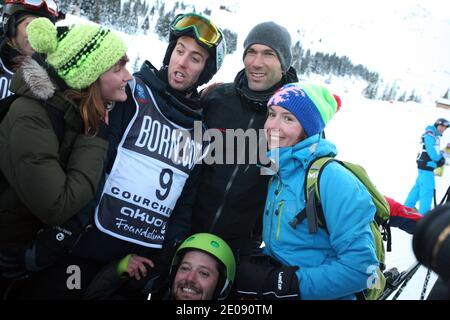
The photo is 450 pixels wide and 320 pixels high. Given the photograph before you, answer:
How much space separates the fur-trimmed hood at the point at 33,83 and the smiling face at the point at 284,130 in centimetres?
128

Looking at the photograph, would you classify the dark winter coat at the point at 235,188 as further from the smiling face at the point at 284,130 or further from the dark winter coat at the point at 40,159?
the dark winter coat at the point at 40,159

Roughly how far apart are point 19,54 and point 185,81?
4.81 feet

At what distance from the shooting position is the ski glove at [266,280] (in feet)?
6.10

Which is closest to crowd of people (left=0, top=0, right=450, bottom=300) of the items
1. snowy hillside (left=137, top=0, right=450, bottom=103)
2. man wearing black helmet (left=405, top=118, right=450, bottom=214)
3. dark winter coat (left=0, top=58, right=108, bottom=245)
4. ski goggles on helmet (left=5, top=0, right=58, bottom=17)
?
dark winter coat (left=0, top=58, right=108, bottom=245)

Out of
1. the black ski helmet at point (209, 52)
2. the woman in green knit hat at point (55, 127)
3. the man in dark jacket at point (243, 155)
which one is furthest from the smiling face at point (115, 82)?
the man in dark jacket at point (243, 155)

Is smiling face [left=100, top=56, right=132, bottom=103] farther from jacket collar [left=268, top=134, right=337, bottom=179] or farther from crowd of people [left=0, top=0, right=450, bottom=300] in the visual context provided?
jacket collar [left=268, top=134, right=337, bottom=179]

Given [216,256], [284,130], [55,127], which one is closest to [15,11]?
[55,127]

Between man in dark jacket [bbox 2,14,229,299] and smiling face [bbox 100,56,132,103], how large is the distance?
13 cm

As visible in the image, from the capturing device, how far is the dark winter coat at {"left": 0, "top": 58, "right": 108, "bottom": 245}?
5.10ft

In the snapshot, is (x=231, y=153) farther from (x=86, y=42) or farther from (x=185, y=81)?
(x=86, y=42)

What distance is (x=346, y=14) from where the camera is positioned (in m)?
171

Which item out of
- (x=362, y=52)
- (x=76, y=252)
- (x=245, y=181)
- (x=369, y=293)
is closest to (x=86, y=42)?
(x=76, y=252)

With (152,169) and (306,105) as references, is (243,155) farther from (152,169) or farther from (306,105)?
(152,169)

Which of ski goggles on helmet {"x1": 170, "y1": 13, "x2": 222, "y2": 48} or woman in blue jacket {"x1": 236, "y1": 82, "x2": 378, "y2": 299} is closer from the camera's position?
woman in blue jacket {"x1": 236, "y1": 82, "x2": 378, "y2": 299}
